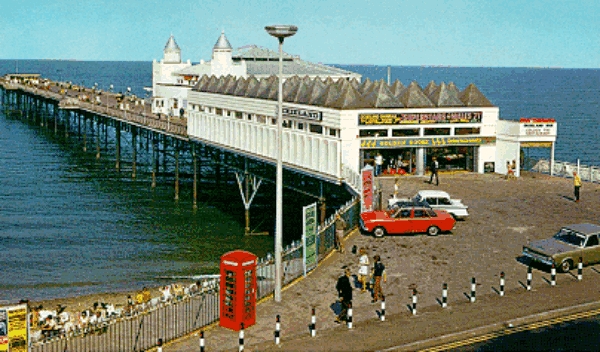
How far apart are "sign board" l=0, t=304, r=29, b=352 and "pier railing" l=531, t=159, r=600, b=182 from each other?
31.6m

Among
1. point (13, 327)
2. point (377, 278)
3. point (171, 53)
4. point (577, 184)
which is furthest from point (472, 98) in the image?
point (171, 53)

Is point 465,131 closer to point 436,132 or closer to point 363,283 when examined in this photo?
point 436,132

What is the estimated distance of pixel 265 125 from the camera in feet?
155

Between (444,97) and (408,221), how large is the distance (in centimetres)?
1422

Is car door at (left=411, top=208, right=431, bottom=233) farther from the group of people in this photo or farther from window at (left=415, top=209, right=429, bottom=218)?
the group of people

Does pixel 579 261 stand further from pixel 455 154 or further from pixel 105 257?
pixel 105 257

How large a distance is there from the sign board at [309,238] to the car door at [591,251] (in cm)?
834

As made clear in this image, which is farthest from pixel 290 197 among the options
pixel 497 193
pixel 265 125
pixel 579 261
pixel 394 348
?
pixel 394 348

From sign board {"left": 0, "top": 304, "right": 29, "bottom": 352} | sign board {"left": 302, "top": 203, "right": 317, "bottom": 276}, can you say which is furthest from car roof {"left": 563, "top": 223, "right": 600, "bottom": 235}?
sign board {"left": 0, "top": 304, "right": 29, "bottom": 352}

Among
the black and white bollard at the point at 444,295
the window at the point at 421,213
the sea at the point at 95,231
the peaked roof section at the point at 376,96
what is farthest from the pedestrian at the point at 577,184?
the sea at the point at 95,231

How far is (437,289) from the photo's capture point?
2388 cm

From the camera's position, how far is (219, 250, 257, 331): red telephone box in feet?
67.2

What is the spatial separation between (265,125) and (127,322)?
25.4 m

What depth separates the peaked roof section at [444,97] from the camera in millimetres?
41875
